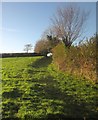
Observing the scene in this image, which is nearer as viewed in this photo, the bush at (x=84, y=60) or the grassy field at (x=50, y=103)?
the grassy field at (x=50, y=103)

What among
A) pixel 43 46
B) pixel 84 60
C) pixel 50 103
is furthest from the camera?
pixel 43 46

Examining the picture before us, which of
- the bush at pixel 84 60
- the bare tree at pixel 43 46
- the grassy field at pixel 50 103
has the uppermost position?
the bare tree at pixel 43 46

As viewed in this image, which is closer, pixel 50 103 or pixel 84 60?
pixel 50 103

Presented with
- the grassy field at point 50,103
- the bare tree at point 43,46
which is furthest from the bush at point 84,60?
the bare tree at point 43,46

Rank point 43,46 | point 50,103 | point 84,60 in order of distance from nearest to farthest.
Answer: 1. point 50,103
2. point 84,60
3. point 43,46

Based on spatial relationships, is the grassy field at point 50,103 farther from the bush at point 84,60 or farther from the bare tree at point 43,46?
the bare tree at point 43,46

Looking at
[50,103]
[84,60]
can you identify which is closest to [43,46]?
[84,60]

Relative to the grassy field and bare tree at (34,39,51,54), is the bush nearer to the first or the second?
the grassy field

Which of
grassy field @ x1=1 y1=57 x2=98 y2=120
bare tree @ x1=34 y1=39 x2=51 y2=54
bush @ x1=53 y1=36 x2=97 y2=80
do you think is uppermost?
bare tree @ x1=34 y1=39 x2=51 y2=54

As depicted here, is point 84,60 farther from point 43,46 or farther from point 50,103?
point 43,46

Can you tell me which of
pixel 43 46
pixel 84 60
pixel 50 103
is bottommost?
pixel 50 103

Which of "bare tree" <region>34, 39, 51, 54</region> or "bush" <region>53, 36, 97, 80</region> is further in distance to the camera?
"bare tree" <region>34, 39, 51, 54</region>

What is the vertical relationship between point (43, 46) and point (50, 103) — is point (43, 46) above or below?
above

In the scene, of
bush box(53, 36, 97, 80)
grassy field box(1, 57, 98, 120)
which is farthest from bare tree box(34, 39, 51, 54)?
grassy field box(1, 57, 98, 120)
